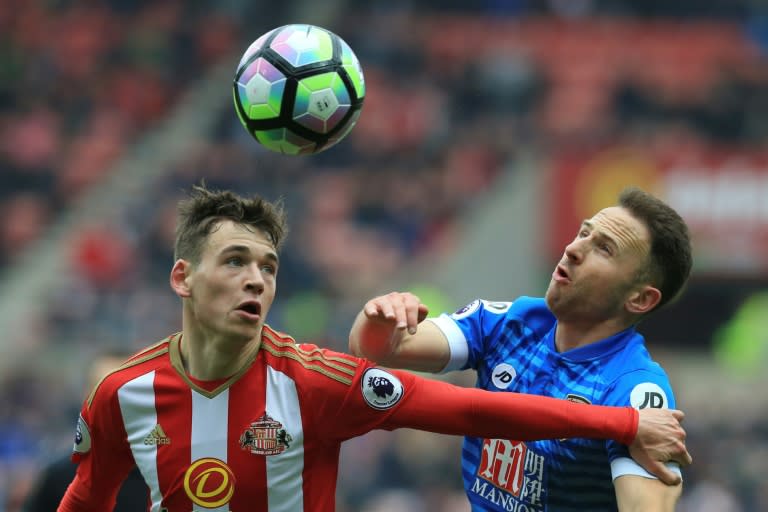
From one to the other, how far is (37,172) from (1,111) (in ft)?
6.65

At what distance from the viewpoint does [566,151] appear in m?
17.4

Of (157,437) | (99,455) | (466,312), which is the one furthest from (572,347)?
(99,455)

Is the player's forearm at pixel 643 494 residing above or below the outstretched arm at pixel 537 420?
below

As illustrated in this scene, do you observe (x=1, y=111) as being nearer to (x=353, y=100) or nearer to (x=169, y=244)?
(x=169, y=244)

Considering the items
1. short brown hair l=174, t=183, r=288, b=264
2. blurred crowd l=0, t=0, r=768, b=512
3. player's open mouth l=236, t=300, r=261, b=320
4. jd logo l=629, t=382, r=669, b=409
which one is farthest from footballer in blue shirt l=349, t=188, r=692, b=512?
blurred crowd l=0, t=0, r=768, b=512

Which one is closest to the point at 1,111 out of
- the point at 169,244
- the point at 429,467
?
the point at 169,244

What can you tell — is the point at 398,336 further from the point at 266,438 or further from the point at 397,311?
the point at 266,438

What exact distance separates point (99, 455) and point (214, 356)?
53 centimetres

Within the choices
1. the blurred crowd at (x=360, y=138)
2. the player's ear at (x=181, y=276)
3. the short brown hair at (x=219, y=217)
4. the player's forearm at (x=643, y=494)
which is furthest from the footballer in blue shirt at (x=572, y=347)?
the blurred crowd at (x=360, y=138)

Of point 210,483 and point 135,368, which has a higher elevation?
point 135,368

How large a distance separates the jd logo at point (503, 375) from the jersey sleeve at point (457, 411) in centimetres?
53

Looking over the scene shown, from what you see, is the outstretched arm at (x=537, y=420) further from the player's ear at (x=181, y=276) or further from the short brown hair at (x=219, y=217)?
the player's ear at (x=181, y=276)

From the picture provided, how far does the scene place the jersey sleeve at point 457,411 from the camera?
4.03m

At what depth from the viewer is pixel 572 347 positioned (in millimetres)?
4598
